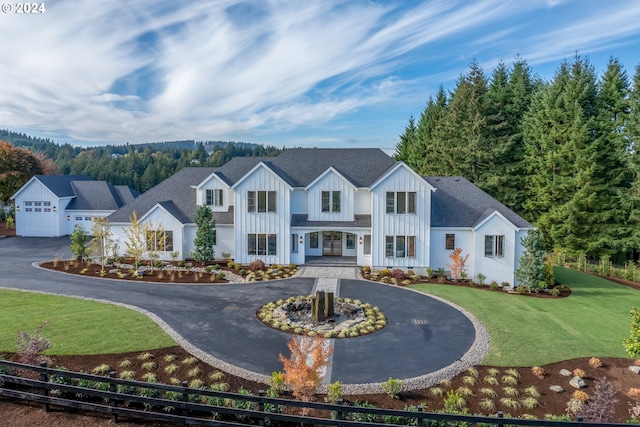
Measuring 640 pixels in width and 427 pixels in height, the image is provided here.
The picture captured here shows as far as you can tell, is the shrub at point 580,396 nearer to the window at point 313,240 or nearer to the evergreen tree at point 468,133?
the window at point 313,240

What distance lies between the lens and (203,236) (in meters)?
25.5

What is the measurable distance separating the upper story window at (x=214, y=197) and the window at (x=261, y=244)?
14.2 feet

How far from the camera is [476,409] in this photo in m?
9.66

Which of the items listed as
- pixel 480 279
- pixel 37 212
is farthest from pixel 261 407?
pixel 37 212

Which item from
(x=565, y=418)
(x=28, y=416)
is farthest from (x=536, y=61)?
(x=28, y=416)

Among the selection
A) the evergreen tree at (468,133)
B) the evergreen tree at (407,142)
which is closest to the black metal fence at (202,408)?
the evergreen tree at (468,133)

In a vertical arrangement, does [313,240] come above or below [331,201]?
below

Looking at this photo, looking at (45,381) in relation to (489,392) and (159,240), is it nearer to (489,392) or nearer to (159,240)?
(489,392)

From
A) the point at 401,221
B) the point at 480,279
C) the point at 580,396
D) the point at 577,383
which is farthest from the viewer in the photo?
the point at 401,221

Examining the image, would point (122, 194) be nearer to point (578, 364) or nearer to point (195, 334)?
point (195, 334)

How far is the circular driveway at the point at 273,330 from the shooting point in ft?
38.8

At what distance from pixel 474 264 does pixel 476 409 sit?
15.7 m

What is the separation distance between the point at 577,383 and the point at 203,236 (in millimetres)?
21500

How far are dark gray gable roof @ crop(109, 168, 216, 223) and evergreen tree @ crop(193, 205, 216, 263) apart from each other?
2.31 meters
